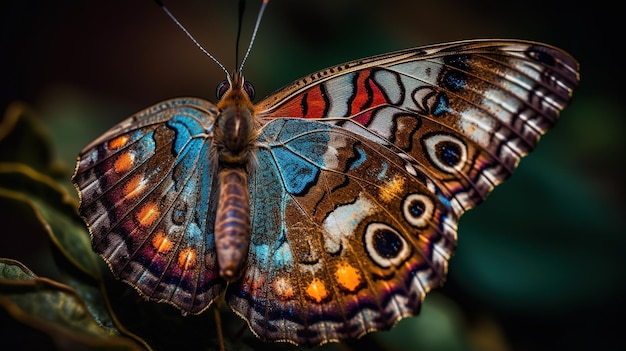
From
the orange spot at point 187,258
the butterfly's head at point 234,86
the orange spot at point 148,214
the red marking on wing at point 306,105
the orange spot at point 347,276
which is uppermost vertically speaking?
the butterfly's head at point 234,86

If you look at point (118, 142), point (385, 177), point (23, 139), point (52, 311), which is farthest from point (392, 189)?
point (23, 139)

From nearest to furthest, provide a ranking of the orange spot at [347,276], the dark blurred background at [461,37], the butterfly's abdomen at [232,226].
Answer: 1. the butterfly's abdomen at [232,226]
2. the orange spot at [347,276]
3. the dark blurred background at [461,37]

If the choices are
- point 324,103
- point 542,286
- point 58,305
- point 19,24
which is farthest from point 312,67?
point 19,24

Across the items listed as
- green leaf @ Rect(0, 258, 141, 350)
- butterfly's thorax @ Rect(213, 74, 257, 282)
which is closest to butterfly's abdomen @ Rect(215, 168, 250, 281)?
butterfly's thorax @ Rect(213, 74, 257, 282)

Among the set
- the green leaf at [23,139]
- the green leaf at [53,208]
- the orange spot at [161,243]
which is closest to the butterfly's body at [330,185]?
the orange spot at [161,243]

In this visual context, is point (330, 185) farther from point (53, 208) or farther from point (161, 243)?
point (53, 208)

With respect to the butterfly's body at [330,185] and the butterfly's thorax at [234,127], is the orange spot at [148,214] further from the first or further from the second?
the butterfly's thorax at [234,127]

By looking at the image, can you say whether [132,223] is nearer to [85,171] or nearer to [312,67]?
[85,171]
